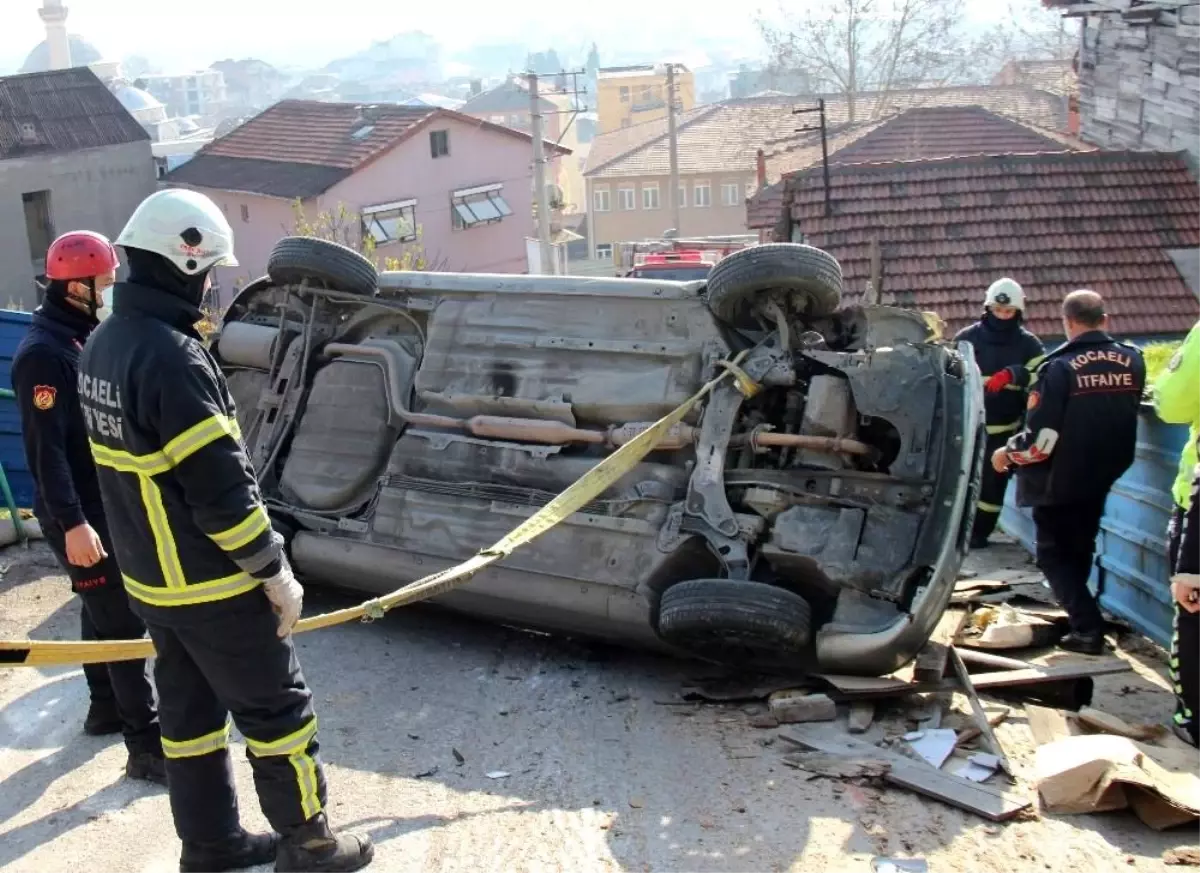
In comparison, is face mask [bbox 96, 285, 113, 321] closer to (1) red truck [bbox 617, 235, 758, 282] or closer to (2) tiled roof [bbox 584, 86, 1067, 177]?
(1) red truck [bbox 617, 235, 758, 282]

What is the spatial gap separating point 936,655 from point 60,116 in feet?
121

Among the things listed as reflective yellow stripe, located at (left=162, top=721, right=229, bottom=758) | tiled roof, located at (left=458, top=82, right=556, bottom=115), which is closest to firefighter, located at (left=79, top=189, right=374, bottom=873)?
reflective yellow stripe, located at (left=162, top=721, right=229, bottom=758)

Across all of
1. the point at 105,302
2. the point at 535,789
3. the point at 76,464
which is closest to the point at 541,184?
the point at 105,302

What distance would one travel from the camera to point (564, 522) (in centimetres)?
600

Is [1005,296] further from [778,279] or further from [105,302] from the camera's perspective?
[105,302]

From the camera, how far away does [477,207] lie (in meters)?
39.4

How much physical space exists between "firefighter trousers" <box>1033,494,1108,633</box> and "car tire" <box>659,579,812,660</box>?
165 centimetres

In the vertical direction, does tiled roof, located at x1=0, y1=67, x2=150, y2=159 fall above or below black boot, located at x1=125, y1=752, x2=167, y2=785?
above

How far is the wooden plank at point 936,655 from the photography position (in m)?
5.43

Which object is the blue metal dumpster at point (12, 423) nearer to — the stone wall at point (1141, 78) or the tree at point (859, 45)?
the stone wall at point (1141, 78)

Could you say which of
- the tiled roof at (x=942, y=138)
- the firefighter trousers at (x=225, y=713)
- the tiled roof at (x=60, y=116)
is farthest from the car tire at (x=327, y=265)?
the tiled roof at (x=60, y=116)

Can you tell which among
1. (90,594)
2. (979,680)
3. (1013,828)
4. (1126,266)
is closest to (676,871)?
(1013,828)

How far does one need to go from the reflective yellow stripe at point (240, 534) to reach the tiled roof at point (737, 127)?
145ft

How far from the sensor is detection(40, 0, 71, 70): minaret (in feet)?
249
